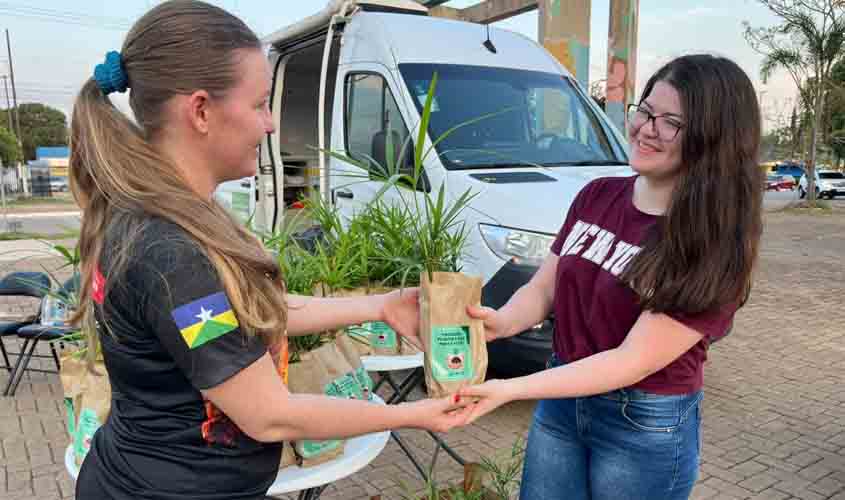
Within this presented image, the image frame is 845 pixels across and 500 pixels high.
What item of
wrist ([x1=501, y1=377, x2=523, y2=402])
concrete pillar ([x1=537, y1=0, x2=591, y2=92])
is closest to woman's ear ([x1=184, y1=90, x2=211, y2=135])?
wrist ([x1=501, y1=377, x2=523, y2=402])

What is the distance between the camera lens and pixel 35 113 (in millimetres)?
56781

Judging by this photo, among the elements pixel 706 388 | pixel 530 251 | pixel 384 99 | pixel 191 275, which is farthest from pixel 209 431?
pixel 706 388

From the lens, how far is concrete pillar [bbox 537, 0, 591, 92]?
382 inches

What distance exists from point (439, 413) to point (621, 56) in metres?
9.28

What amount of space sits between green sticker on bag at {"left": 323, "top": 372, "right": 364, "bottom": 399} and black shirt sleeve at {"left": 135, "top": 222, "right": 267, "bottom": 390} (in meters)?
0.76

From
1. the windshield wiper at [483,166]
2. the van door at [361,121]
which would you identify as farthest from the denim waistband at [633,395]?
the van door at [361,121]

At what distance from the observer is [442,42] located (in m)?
4.77

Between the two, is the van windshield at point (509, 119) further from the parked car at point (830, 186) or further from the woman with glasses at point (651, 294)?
the parked car at point (830, 186)

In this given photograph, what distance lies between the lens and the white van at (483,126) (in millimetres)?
3555

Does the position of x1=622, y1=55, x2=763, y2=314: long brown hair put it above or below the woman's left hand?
above

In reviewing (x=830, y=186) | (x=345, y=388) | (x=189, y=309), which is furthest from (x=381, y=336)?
(x=830, y=186)

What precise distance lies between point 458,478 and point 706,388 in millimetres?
2379

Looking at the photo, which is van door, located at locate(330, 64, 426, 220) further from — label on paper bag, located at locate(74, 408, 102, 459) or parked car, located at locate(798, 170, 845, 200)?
parked car, located at locate(798, 170, 845, 200)

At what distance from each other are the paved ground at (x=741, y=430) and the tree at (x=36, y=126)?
192 ft
